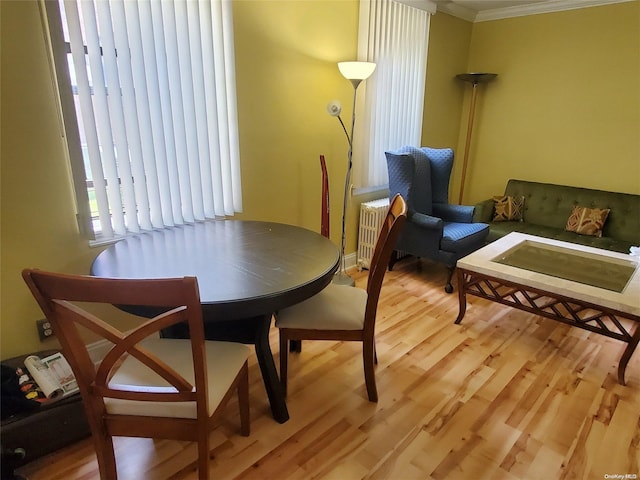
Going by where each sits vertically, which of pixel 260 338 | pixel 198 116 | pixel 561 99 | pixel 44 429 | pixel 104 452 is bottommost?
pixel 44 429

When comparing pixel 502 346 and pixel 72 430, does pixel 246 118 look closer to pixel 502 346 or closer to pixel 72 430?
pixel 72 430

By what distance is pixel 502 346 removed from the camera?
2393 mm

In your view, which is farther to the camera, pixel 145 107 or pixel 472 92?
pixel 472 92

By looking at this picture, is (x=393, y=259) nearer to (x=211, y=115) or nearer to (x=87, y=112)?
(x=211, y=115)

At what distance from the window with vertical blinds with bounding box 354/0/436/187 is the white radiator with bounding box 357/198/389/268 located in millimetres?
216

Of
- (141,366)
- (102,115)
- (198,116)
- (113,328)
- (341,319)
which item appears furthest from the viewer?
(198,116)

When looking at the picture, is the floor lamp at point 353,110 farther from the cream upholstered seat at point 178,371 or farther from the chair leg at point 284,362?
the cream upholstered seat at point 178,371

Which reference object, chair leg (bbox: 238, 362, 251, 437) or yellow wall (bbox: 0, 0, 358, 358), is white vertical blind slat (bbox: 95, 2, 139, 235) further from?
chair leg (bbox: 238, 362, 251, 437)

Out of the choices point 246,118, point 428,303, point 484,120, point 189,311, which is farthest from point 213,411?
point 484,120

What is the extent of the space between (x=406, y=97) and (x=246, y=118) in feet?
5.73

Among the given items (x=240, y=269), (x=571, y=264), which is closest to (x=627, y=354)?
(x=571, y=264)

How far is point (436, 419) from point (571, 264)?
150 cm

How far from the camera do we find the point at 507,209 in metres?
3.74

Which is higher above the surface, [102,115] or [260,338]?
[102,115]
